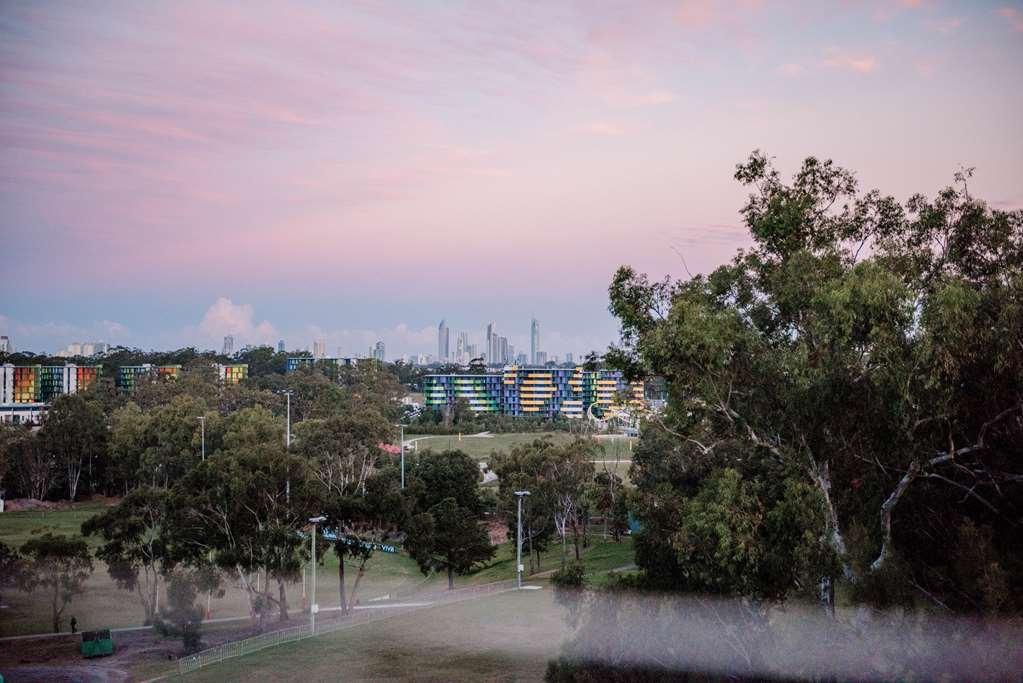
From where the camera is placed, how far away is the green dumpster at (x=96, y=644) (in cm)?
2091

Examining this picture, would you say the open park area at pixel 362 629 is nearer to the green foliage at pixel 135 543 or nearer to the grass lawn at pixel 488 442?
the green foliage at pixel 135 543

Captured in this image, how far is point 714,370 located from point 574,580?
3.47 metres

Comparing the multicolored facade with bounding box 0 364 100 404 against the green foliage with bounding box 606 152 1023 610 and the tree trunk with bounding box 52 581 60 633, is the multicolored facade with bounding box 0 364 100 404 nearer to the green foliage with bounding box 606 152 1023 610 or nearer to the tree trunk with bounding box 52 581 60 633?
the tree trunk with bounding box 52 581 60 633

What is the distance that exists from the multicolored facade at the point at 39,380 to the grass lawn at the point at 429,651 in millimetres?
82110

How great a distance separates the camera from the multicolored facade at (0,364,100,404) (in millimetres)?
94000

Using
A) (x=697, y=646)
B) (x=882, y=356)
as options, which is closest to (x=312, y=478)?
(x=697, y=646)

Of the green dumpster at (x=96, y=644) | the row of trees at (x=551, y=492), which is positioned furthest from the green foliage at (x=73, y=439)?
Result: the green dumpster at (x=96, y=644)

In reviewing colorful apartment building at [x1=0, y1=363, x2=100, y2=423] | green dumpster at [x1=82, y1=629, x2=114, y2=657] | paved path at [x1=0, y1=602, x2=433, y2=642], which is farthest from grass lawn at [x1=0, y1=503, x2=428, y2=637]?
colorful apartment building at [x1=0, y1=363, x2=100, y2=423]

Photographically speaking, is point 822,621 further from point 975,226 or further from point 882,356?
point 975,226

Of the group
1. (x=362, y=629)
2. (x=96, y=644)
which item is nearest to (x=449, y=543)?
(x=362, y=629)

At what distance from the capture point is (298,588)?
93.4ft

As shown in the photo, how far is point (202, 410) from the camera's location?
4891cm

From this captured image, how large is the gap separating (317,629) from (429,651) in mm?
4097

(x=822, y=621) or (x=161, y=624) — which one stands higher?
(x=822, y=621)
